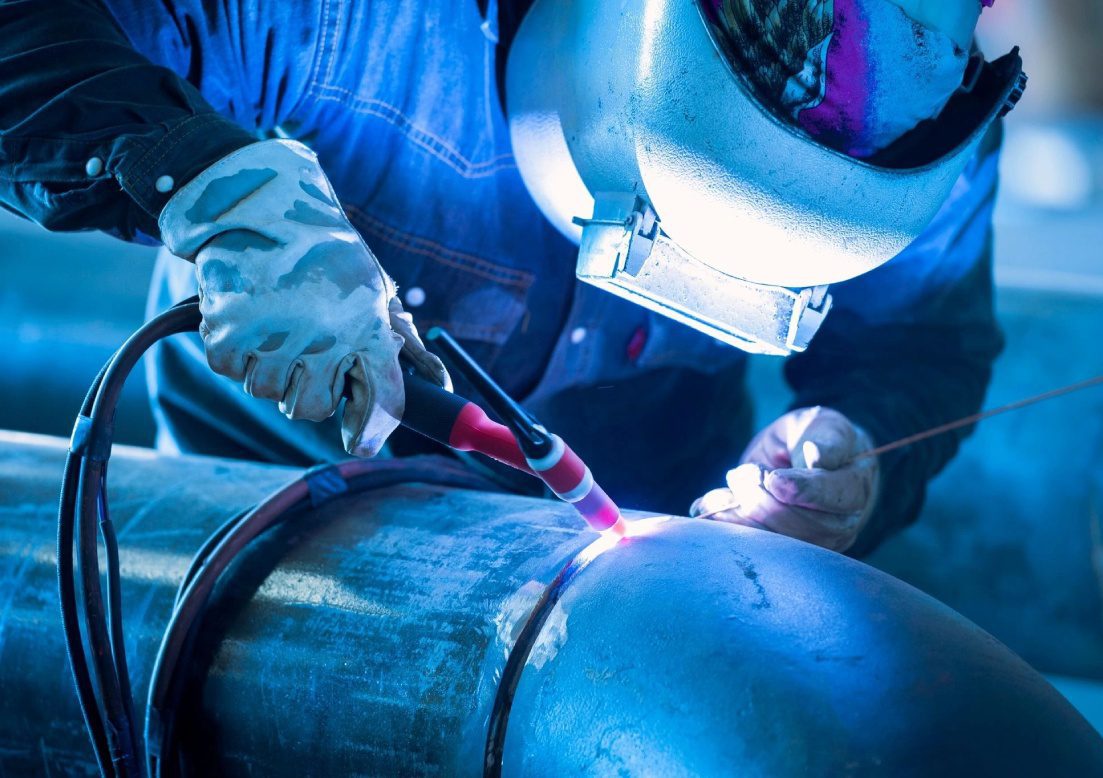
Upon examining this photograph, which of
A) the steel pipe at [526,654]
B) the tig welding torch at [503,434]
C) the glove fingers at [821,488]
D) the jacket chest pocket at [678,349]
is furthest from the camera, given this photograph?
the jacket chest pocket at [678,349]

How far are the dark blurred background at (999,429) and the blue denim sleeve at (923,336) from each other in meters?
0.21

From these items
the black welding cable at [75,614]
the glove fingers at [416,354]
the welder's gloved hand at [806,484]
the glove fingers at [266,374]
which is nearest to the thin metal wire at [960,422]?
the welder's gloved hand at [806,484]

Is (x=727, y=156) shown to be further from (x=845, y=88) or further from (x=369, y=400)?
(x=369, y=400)

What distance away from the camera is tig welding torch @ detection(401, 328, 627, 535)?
23.6 inches

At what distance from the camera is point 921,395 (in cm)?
113

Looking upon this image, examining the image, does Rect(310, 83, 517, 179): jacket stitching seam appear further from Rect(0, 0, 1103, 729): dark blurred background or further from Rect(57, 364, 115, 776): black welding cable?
Rect(0, 0, 1103, 729): dark blurred background

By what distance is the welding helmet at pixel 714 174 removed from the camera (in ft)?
2.05

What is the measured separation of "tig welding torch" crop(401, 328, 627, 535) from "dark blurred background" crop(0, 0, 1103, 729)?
0.84 metres

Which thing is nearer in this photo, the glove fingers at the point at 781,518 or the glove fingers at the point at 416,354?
the glove fingers at the point at 416,354

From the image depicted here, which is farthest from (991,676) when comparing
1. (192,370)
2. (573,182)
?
(192,370)

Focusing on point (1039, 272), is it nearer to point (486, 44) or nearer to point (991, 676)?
point (486, 44)

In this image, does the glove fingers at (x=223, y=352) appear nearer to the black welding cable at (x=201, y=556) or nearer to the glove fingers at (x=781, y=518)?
the black welding cable at (x=201, y=556)

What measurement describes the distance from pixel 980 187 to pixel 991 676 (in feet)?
2.68

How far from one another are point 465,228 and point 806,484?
0.42 metres
